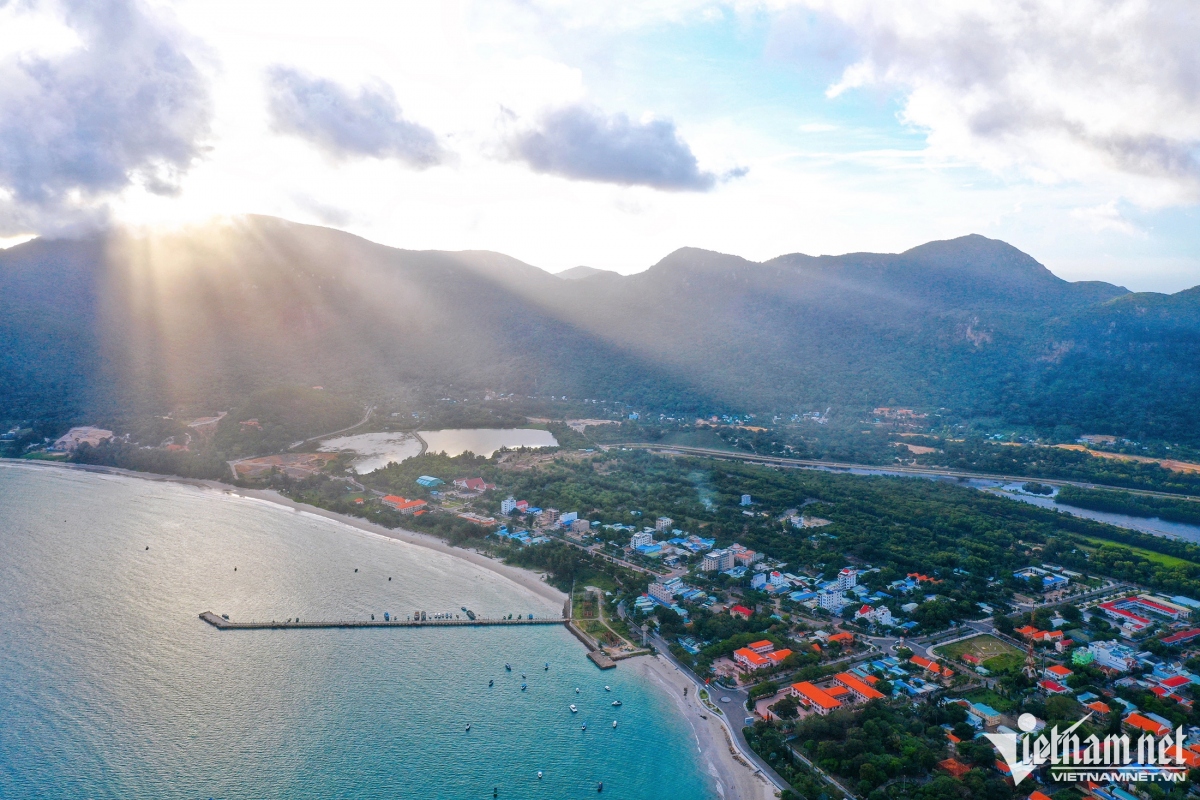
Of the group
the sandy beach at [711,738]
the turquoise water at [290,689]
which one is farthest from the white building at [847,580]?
the turquoise water at [290,689]

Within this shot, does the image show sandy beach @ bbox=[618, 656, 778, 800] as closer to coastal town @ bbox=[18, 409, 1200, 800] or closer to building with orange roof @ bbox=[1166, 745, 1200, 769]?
coastal town @ bbox=[18, 409, 1200, 800]

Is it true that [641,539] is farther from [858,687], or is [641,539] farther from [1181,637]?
[1181,637]

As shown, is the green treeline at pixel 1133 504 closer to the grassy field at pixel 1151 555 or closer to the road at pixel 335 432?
the grassy field at pixel 1151 555

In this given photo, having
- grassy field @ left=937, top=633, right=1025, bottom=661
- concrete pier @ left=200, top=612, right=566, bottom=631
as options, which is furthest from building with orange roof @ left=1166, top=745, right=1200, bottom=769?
concrete pier @ left=200, top=612, right=566, bottom=631

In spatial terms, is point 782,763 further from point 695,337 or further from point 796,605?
point 695,337

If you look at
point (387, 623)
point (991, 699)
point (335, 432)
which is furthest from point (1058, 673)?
point (335, 432)

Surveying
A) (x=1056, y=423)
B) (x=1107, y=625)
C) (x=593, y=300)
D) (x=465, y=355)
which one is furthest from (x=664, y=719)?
(x=593, y=300)
